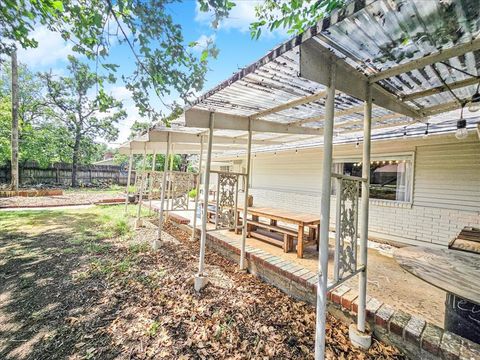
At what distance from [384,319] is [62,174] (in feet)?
82.8

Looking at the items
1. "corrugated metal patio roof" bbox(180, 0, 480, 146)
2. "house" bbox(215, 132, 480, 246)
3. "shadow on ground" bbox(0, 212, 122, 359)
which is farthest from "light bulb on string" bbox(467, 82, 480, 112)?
"shadow on ground" bbox(0, 212, 122, 359)

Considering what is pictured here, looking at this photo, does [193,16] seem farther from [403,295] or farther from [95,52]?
[403,295]

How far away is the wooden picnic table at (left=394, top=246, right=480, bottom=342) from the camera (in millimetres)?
1510

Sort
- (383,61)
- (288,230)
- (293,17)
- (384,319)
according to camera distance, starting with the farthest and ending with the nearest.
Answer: (288,230) < (293,17) < (384,319) < (383,61)

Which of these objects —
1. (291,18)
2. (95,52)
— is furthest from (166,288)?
(291,18)

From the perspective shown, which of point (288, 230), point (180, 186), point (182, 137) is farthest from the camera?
point (180, 186)

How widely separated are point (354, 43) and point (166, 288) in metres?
3.76

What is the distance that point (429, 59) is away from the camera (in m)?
1.66

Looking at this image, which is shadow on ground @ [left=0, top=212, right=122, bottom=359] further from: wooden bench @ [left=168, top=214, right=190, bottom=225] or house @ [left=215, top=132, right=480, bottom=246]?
house @ [left=215, top=132, right=480, bottom=246]

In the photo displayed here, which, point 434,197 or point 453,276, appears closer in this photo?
point 453,276

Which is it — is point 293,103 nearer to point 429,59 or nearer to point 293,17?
point 429,59

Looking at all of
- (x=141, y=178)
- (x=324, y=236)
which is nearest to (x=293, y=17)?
(x=324, y=236)

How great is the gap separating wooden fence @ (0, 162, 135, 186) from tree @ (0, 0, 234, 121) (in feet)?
64.1

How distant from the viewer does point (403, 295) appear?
3031 mm
